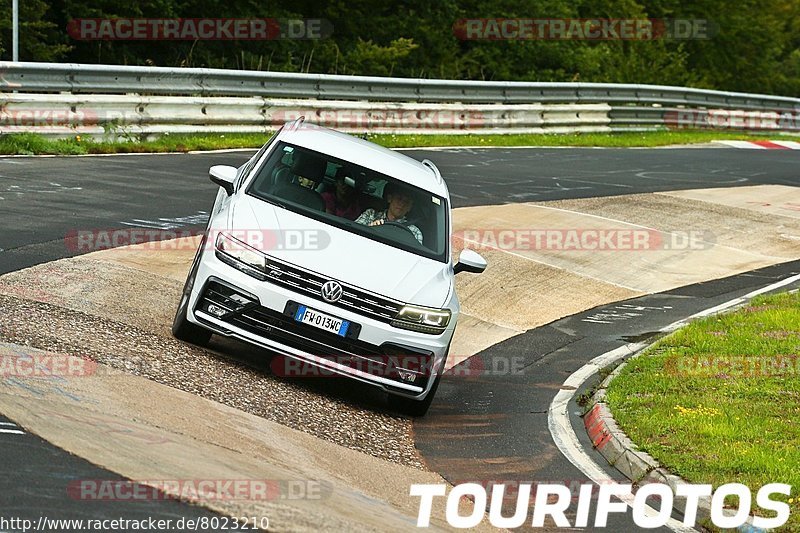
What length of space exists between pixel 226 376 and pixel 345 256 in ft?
4.16

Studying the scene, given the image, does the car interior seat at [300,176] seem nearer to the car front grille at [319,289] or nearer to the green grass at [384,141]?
the car front grille at [319,289]

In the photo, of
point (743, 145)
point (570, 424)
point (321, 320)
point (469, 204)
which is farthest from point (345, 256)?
point (743, 145)

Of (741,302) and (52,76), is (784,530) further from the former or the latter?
(52,76)

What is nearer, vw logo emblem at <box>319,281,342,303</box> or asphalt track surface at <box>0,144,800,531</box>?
asphalt track surface at <box>0,144,800,531</box>

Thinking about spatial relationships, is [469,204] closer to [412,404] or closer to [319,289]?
[412,404]

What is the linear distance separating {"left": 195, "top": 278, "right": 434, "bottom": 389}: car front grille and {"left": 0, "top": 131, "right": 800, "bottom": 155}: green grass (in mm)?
10345

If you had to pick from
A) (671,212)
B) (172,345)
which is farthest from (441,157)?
(172,345)

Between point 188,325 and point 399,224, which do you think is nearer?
point 188,325

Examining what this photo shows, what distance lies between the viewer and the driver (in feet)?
32.4

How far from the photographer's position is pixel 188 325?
9508mm

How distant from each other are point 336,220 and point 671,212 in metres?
11.1

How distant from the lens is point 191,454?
Result: 704 centimetres

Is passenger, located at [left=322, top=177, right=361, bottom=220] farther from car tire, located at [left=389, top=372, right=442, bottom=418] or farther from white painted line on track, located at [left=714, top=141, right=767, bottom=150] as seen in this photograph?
white painted line on track, located at [left=714, top=141, right=767, bottom=150]

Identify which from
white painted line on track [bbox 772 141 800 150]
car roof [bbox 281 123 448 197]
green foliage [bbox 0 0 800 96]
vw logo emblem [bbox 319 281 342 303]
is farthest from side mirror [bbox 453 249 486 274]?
white painted line on track [bbox 772 141 800 150]
